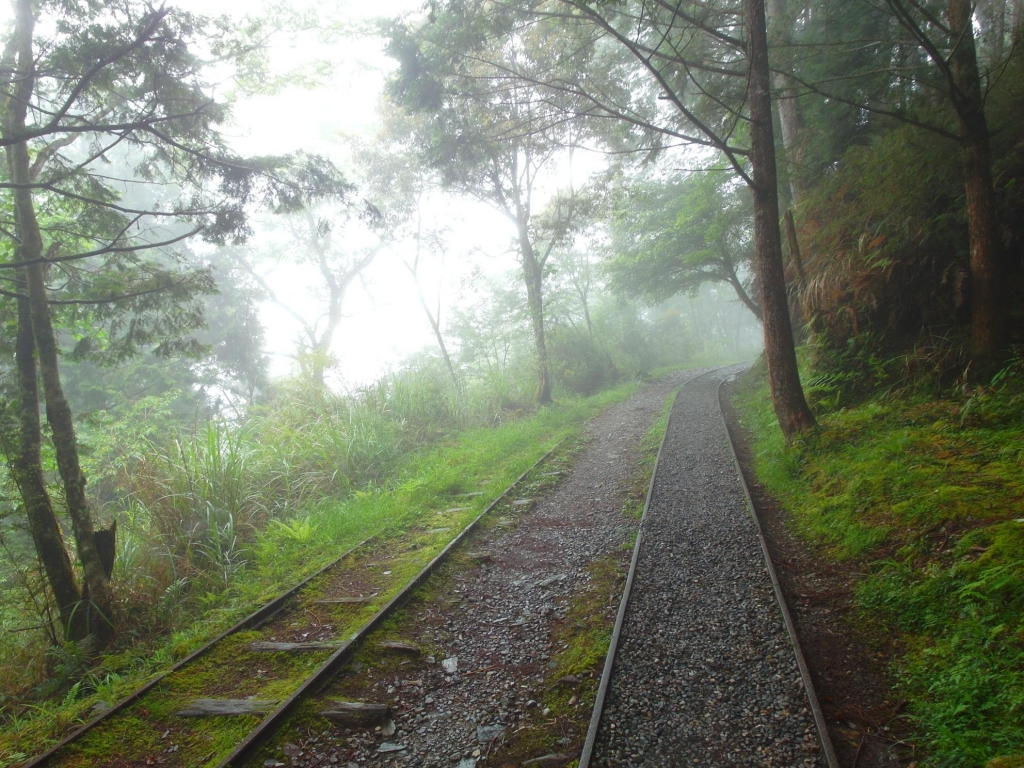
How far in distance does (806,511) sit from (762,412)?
5.35 metres

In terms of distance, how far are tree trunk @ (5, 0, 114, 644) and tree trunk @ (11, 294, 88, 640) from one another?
14 centimetres

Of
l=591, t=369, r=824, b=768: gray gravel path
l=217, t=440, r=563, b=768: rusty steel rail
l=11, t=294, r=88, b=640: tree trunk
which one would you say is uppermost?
l=11, t=294, r=88, b=640: tree trunk

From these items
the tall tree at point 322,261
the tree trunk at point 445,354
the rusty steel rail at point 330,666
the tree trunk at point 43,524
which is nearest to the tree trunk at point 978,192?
the rusty steel rail at point 330,666

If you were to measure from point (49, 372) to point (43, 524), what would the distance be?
1.52 meters

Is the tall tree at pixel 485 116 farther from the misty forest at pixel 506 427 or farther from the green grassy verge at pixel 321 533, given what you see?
the green grassy verge at pixel 321 533

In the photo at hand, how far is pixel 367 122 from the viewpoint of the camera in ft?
61.1

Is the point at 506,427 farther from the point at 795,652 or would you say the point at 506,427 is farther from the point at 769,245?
the point at 795,652

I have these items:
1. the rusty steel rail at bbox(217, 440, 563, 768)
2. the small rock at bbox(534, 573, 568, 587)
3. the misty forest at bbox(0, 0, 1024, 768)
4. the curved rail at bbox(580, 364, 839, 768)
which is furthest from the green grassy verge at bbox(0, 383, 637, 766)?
the curved rail at bbox(580, 364, 839, 768)

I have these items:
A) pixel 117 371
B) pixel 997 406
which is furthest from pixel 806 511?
pixel 117 371

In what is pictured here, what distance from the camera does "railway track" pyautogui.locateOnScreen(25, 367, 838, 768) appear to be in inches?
113

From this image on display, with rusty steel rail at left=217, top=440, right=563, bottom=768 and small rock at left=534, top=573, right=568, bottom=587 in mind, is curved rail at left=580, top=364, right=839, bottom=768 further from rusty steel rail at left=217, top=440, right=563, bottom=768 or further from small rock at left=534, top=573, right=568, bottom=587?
rusty steel rail at left=217, top=440, right=563, bottom=768

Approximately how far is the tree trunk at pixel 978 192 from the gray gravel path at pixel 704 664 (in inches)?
140

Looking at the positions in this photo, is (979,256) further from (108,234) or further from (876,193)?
(108,234)

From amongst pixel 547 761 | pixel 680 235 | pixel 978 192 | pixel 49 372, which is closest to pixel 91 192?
pixel 49 372
